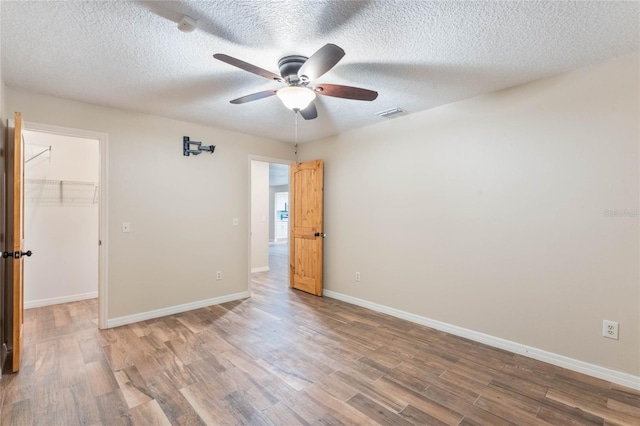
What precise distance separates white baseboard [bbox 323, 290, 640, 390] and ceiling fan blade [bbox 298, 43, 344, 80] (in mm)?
2865

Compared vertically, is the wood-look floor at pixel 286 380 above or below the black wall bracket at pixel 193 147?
below

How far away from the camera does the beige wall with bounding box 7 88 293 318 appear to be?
10.9 ft

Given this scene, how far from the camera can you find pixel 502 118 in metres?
2.83

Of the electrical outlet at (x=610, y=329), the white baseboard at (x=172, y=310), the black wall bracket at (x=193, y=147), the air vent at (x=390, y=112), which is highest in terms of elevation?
the air vent at (x=390, y=112)

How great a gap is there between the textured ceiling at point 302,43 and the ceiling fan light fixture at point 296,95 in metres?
0.27

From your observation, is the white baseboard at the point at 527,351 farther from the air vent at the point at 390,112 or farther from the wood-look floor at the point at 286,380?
the air vent at the point at 390,112

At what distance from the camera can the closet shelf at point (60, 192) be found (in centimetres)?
399

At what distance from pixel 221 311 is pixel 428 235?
2.76m

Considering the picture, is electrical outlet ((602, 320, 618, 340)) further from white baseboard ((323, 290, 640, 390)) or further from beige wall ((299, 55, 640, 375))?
white baseboard ((323, 290, 640, 390))

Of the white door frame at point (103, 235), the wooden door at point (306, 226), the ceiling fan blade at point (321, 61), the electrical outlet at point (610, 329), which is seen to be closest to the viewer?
the ceiling fan blade at point (321, 61)

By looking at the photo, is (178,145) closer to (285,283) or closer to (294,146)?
(294,146)

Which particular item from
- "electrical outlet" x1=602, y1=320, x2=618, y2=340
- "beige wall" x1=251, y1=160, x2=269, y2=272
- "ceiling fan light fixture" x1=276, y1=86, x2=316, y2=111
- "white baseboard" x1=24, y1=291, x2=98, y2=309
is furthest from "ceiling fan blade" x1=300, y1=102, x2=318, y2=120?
"white baseboard" x1=24, y1=291, x2=98, y2=309

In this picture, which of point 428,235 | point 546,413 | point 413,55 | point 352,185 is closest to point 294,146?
point 352,185

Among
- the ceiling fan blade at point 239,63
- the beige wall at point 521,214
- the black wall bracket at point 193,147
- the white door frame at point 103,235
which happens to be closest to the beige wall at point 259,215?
the black wall bracket at point 193,147
